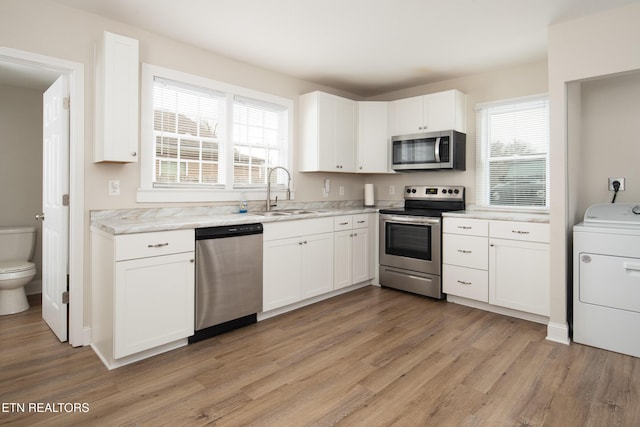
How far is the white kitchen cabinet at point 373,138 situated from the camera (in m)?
4.56

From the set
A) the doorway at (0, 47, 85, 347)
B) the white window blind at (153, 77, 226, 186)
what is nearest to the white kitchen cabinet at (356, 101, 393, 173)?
the white window blind at (153, 77, 226, 186)

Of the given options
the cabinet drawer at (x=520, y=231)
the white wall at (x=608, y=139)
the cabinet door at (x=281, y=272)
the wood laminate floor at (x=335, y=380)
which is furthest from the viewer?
the cabinet door at (x=281, y=272)

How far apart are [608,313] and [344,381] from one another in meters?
2.01

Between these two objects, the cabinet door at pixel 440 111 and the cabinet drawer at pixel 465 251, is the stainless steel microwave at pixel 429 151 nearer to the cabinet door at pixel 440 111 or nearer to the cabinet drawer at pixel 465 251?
the cabinet door at pixel 440 111

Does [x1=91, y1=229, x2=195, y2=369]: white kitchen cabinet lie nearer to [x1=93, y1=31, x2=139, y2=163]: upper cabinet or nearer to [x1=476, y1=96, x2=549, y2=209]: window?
[x1=93, y1=31, x2=139, y2=163]: upper cabinet

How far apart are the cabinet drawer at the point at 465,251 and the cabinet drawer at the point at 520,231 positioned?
0.14m

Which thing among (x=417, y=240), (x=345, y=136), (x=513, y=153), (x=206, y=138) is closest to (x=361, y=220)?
(x=417, y=240)

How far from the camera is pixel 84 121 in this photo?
2.71m

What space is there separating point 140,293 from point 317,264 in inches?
68.6

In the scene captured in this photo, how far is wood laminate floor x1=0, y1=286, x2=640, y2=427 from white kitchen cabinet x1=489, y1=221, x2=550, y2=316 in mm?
268

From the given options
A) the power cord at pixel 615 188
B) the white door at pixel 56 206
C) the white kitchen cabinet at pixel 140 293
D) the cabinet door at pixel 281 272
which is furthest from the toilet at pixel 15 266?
the power cord at pixel 615 188

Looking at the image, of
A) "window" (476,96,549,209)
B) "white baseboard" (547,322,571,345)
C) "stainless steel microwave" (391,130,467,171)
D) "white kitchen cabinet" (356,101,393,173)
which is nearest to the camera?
"white baseboard" (547,322,571,345)

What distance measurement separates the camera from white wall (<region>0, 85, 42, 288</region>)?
4.04 meters

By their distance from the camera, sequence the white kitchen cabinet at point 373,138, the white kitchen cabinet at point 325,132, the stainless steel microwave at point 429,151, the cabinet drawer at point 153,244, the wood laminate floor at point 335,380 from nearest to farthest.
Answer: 1. the wood laminate floor at point 335,380
2. the cabinet drawer at point 153,244
3. the stainless steel microwave at point 429,151
4. the white kitchen cabinet at point 325,132
5. the white kitchen cabinet at point 373,138
